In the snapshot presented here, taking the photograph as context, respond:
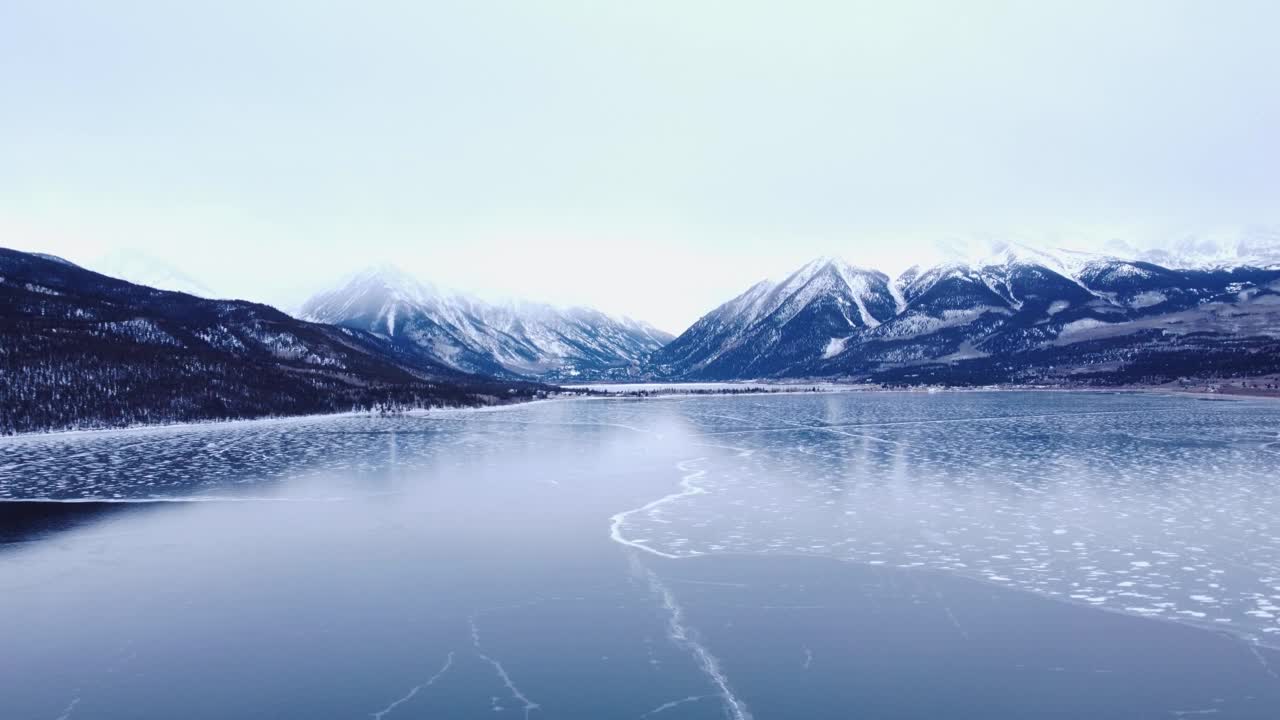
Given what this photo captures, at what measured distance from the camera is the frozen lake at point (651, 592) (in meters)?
21.0

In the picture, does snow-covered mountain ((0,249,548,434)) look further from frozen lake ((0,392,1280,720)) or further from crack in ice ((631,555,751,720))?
crack in ice ((631,555,751,720))

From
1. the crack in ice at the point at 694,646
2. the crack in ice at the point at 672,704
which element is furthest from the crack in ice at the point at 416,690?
the crack in ice at the point at 694,646

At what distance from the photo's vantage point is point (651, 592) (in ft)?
97.7

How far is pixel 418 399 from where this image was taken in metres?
193

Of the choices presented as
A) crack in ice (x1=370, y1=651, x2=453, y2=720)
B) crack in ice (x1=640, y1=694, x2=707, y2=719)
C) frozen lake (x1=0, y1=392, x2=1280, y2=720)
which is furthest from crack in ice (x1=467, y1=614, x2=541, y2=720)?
crack in ice (x1=640, y1=694, x2=707, y2=719)

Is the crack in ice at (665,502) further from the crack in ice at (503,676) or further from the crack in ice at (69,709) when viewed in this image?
the crack in ice at (69,709)

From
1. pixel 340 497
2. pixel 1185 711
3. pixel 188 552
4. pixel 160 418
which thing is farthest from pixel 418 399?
pixel 1185 711

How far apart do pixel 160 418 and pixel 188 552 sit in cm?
10948

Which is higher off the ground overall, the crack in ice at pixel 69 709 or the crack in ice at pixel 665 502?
the crack in ice at pixel 665 502

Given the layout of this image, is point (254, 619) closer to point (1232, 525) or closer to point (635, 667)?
point (635, 667)

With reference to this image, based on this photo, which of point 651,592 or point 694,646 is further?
point 651,592

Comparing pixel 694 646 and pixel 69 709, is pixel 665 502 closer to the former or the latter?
pixel 694 646

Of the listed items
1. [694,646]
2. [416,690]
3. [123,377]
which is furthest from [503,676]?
[123,377]

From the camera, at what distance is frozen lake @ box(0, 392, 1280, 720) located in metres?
21.0
